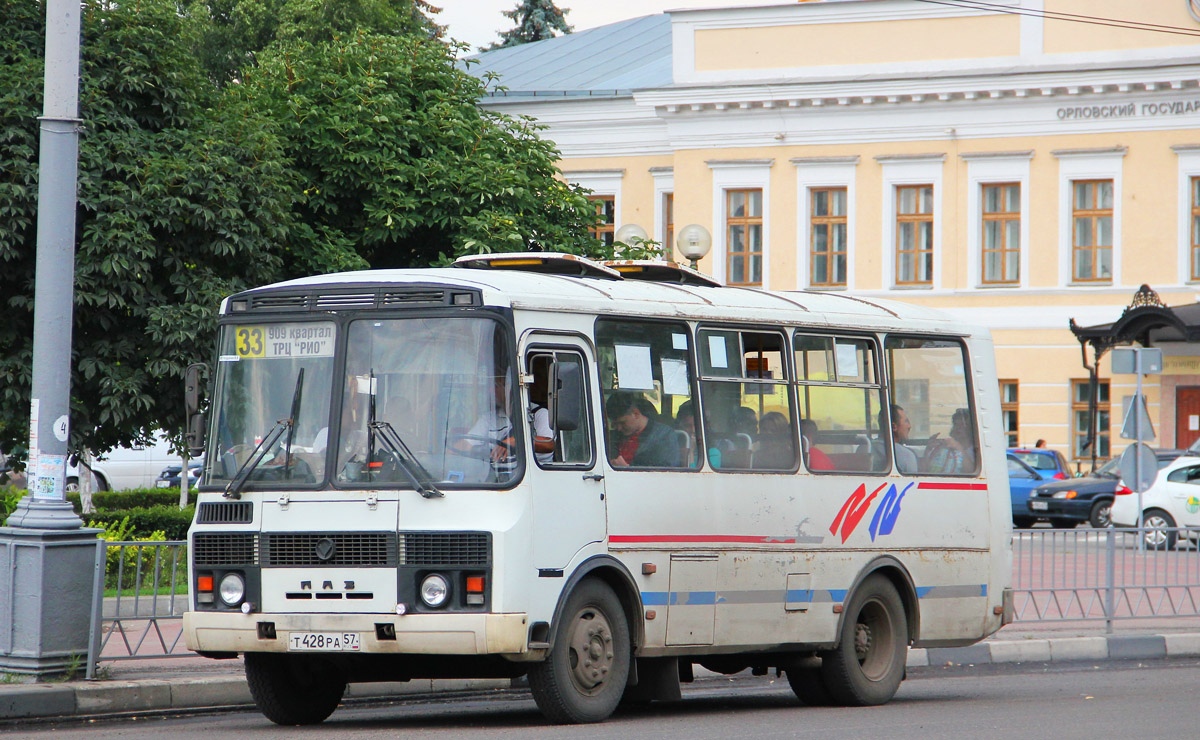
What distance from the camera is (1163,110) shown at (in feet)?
125

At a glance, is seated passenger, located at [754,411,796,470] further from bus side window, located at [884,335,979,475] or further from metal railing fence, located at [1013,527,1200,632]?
metal railing fence, located at [1013,527,1200,632]

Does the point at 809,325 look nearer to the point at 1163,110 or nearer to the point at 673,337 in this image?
the point at 673,337

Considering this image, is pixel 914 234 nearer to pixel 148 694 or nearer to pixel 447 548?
pixel 148 694

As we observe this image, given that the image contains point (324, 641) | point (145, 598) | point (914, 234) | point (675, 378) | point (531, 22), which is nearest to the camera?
point (324, 641)

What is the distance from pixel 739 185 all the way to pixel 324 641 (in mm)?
33127

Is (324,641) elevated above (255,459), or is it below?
below

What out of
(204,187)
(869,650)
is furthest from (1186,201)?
(869,650)

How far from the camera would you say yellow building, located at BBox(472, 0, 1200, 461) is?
3838 cm

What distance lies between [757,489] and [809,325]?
1.39 m

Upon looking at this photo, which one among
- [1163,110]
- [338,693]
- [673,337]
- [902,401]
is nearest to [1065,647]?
[902,401]

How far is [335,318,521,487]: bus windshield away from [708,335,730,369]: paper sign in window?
2.02 meters

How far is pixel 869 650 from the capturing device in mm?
12609

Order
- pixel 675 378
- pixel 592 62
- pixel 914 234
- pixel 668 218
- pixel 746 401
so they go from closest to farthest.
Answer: pixel 675 378, pixel 746 401, pixel 914 234, pixel 668 218, pixel 592 62

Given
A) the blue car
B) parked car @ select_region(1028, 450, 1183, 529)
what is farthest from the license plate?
the blue car
